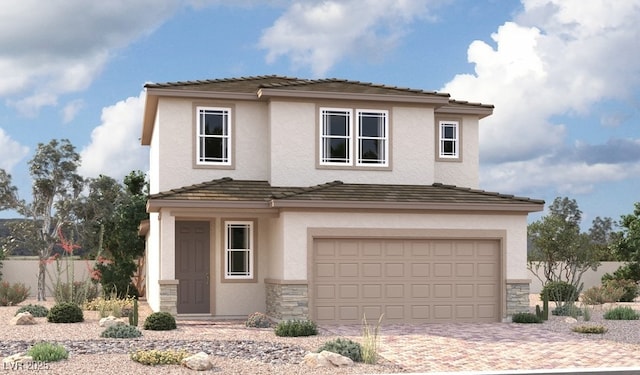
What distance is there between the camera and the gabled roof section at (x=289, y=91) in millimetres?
22875

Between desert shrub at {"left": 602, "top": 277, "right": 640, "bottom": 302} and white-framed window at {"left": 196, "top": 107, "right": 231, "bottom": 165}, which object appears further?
desert shrub at {"left": 602, "top": 277, "right": 640, "bottom": 302}

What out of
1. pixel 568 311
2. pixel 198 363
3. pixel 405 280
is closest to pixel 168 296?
pixel 405 280

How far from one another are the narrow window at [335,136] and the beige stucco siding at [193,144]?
1.68 meters

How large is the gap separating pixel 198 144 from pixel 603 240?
5122 centimetres

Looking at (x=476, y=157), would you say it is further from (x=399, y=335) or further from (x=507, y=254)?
(x=399, y=335)

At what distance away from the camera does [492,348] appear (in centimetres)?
1628

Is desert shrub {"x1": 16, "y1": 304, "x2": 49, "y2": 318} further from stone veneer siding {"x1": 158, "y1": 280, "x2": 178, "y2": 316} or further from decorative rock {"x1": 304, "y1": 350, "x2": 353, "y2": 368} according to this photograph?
decorative rock {"x1": 304, "y1": 350, "x2": 353, "y2": 368}

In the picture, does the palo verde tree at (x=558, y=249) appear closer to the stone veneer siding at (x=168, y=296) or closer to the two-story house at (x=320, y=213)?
the two-story house at (x=320, y=213)

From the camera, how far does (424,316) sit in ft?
70.2

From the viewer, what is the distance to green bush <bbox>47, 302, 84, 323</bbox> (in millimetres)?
20344

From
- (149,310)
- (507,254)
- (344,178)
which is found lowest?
(149,310)

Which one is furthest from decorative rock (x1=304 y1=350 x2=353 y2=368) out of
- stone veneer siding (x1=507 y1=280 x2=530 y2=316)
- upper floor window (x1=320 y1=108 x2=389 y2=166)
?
upper floor window (x1=320 y1=108 x2=389 y2=166)

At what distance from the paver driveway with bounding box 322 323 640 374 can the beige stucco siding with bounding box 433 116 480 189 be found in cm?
642

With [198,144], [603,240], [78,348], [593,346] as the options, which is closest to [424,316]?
[593,346]
